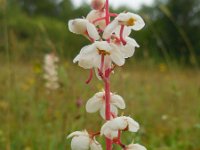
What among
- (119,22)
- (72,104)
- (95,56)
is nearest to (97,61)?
(95,56)

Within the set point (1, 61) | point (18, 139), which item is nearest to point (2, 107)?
point (18, 139)

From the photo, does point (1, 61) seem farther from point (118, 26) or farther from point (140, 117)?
point (118, 26)

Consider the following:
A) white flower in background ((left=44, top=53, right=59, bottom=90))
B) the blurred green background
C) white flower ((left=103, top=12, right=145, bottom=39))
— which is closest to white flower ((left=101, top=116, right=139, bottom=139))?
white flower ((left=103, top=12, right=145, bottom=39))

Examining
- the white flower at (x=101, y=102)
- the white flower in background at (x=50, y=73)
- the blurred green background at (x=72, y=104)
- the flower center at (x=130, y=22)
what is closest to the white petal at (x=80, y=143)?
the white flower at (x=101, y=102)

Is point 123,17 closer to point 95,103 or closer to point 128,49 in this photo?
point 128,49

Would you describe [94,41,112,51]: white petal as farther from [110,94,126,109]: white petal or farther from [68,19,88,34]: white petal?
[110,94,126,109]: white petal

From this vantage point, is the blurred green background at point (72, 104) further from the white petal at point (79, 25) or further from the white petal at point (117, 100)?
the white petal at point (79, 25)
